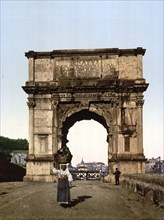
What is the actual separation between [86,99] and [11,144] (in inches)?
2304

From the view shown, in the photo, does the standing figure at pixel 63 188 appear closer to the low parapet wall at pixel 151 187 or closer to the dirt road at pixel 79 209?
the dirt road at pixel 79 209

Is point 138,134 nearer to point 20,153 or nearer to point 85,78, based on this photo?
point 85,78

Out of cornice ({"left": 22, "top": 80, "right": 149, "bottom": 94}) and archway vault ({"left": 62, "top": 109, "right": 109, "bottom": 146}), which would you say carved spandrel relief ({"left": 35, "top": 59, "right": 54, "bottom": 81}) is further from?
archway vault ({"left": 62, "top": 109, "right": 109, "bottom": 146})

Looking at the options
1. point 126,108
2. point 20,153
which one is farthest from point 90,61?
point 20,153

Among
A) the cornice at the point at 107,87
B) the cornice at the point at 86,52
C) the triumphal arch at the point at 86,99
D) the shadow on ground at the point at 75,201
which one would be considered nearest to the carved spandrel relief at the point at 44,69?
the triumphal arch at the point at 86,99

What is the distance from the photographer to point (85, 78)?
27484 millimetres

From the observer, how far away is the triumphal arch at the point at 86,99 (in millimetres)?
26734

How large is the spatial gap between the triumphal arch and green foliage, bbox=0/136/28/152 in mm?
54154

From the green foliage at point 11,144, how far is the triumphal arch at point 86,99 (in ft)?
178

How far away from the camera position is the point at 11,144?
83562 mm

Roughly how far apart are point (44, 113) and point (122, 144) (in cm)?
531

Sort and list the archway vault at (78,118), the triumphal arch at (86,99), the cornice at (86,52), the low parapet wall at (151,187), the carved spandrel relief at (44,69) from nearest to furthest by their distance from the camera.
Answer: the low parapet wall at (151,187) < the triumphal arch at (86,99) < the cornice at (86,52) < the carved spandrel relief at (44,69) < the archway vault at (78,118)

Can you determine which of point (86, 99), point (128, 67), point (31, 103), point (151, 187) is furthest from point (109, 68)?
point (151, 187)

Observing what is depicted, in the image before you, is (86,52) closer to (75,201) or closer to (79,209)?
(75,201)
